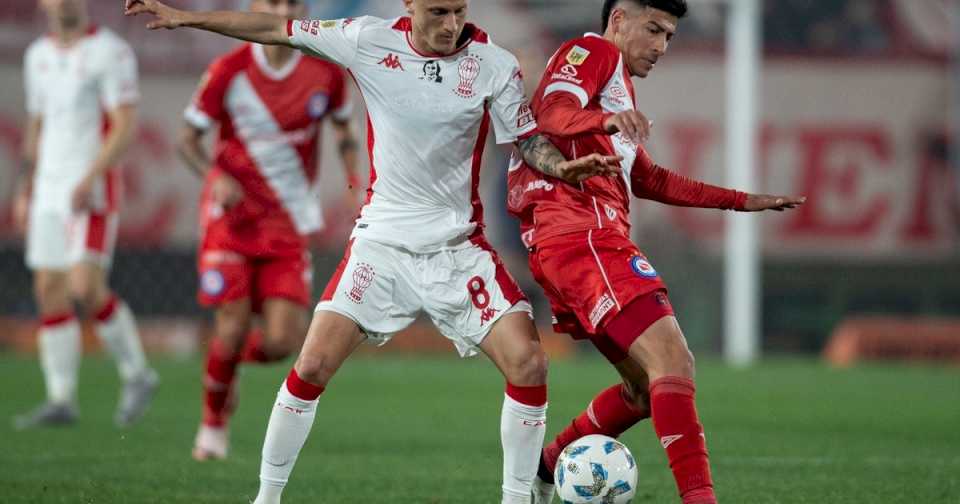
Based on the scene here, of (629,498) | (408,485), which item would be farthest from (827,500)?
(408,485)

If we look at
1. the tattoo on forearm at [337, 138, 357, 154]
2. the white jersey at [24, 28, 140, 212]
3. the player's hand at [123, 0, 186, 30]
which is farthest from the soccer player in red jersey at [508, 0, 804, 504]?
the white jersey at [24, 28, 140, 212]

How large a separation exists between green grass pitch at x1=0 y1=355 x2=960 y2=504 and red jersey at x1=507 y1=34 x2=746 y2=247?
1.17 meters

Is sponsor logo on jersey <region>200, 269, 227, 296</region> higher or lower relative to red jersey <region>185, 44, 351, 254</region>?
lower

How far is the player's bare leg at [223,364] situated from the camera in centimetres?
754

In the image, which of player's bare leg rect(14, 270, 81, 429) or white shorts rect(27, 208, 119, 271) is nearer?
player's bare leg rect(14, 270, 81, 429)

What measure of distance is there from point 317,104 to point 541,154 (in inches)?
107

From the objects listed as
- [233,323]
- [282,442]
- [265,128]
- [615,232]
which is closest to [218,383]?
[233,323]

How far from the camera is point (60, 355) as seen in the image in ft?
30.3

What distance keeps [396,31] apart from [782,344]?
42.8 ft

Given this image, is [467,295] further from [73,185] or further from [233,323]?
[73,185]

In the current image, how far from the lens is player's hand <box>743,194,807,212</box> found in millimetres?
5445

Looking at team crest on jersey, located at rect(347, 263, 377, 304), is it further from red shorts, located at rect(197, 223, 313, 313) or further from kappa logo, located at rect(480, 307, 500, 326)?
red shorts, located at rect(197, 223, 313, 313)

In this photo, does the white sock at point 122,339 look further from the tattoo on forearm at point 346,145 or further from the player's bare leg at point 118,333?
the tattoo on forearm at point 346,145

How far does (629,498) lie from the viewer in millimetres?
5281
